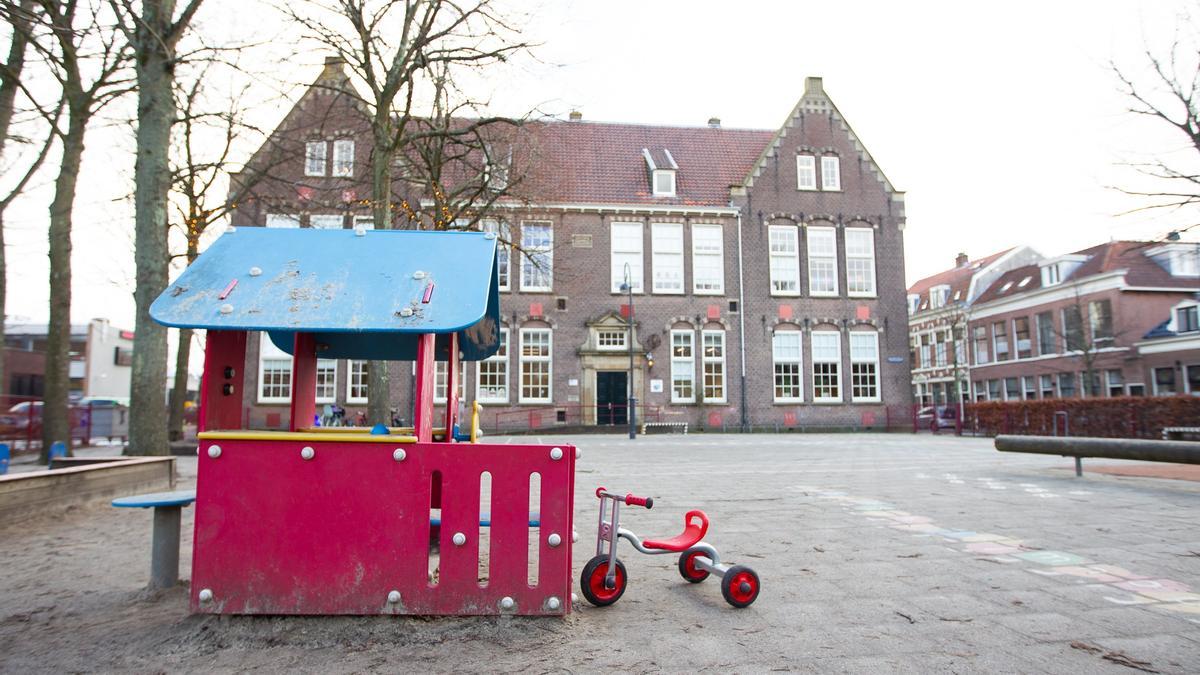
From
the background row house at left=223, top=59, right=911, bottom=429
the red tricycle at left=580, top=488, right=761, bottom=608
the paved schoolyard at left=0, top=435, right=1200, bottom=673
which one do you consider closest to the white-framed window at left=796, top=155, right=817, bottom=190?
the background row house at left=223, top=59, right=911, bottom=429

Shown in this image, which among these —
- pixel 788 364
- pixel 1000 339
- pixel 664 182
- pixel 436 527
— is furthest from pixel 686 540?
pixel 1000 339

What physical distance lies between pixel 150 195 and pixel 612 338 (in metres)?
19.5

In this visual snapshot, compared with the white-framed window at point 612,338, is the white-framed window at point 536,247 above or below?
above

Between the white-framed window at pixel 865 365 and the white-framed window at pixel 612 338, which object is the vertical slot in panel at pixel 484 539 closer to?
the white-framed window at pixel 612 338

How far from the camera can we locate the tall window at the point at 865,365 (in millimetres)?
29094

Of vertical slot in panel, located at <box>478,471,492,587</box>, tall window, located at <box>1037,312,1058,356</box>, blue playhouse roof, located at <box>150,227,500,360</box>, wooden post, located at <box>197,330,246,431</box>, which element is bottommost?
vertical slot in panel, located at <box>478,471,492,587</box>

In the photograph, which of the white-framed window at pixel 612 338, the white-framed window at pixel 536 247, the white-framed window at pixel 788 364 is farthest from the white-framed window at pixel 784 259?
the white-framed window at pixel 536 247

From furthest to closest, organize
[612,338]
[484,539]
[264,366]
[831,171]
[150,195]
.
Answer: [831,171], [612,338], [264,366], [150,195], [484,539]

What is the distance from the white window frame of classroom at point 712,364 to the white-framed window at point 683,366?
1.15ft

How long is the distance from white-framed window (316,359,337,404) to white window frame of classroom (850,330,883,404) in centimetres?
2022

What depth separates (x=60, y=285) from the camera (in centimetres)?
1252

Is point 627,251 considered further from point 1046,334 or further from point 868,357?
point 1046,334

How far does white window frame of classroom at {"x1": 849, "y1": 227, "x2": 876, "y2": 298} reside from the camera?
2947cm

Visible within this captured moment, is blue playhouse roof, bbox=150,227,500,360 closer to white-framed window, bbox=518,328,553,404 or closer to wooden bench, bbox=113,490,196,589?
wooden bench, bbox=113,490,196,589
